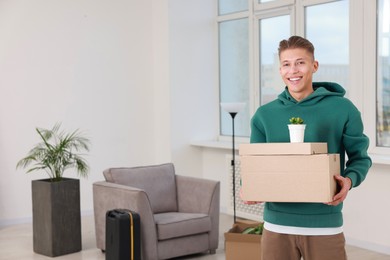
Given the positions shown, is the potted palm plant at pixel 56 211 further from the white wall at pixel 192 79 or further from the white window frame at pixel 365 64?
the white window frame at pixel 365 64

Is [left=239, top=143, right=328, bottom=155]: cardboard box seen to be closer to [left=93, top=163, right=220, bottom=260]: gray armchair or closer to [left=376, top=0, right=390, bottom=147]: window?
[left=93, top=163, right=220, bottom=260]: gray armchair

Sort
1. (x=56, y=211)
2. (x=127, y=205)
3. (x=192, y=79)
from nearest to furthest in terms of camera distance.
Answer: (x=127, y=205) < (x=56, y=211) < (x=192, y=79)

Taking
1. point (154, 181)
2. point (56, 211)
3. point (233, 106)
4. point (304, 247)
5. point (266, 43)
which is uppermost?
point (266, 43)

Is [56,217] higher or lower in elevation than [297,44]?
lower

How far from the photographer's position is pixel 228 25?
6.78 meters

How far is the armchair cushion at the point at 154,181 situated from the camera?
4.77 m

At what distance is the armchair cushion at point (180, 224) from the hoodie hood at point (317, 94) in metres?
2.50

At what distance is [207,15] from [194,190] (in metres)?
2.72

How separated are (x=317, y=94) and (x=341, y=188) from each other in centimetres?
33

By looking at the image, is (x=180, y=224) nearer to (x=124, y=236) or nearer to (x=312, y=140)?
(x=124, y=236)

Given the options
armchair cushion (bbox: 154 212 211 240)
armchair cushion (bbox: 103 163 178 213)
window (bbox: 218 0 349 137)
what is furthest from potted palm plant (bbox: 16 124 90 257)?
window (bbox: 218 0 349 137)

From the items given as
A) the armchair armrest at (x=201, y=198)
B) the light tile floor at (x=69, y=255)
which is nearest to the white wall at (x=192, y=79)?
the light tile floor at (x=69, y=255)

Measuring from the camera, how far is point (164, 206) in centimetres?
487

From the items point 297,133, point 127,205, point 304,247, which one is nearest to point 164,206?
point 127,205
